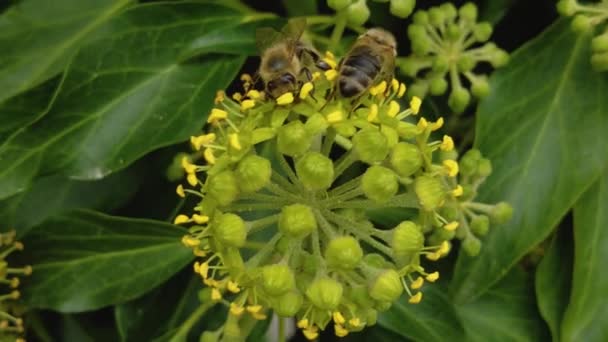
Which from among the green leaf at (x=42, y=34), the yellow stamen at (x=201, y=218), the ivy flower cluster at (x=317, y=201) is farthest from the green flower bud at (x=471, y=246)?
the green leaf at (x=42, y=34)

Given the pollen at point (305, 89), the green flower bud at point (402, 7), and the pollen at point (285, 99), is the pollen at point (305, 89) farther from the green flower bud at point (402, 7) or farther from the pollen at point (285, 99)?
the green flower bud at point (402, 7)

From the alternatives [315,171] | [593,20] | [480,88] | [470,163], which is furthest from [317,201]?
[593,20]

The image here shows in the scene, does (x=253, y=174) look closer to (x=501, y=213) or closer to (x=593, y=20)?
(x=501, y=213)

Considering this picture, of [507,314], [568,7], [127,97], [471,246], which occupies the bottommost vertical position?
[507,314]

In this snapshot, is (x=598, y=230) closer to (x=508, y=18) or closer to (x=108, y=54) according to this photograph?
(x=508, y=18)

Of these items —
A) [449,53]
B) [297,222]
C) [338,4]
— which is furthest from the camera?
[449,53]
